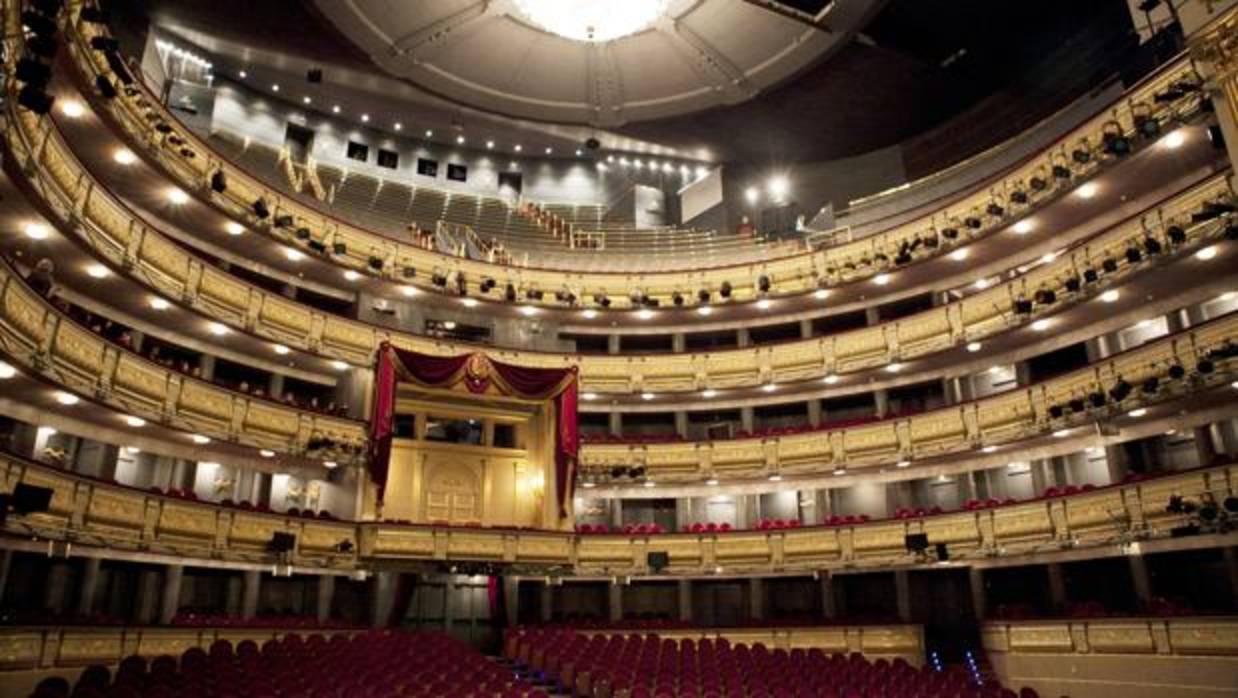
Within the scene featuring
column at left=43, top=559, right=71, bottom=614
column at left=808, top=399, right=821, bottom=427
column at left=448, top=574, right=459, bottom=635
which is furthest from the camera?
column at left=808, top=399, right=821, bottom=427

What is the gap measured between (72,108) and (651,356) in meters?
12.2

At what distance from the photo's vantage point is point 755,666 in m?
10.1

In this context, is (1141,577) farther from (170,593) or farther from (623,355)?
(170,593)

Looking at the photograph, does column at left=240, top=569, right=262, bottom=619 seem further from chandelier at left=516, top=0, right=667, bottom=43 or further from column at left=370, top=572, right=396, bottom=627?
chandelier at left=516, top=0, right=667, bottom=43

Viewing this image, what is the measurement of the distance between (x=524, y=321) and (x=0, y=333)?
12320 millimetres

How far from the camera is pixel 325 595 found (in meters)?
14.1

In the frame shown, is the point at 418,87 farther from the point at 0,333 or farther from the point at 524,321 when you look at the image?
the point at 0,333

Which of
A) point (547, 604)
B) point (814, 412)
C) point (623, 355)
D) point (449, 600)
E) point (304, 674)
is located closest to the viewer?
point (304, 674)

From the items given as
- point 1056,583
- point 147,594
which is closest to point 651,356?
point 1056,583

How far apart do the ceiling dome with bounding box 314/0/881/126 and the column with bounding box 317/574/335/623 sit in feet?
40.4

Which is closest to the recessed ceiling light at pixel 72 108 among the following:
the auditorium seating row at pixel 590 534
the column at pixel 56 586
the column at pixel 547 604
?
the auditorium seating row at pixel 590 534

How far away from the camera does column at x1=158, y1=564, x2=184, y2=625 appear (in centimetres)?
1178

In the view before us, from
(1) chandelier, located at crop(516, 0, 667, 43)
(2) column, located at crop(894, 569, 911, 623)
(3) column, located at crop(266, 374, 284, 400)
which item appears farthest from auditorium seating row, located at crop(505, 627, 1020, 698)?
(1) chandelier, located at crop(516, 0, 667, 43)

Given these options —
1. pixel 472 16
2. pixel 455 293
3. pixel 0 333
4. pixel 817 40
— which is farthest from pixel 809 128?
pixel 0 333
